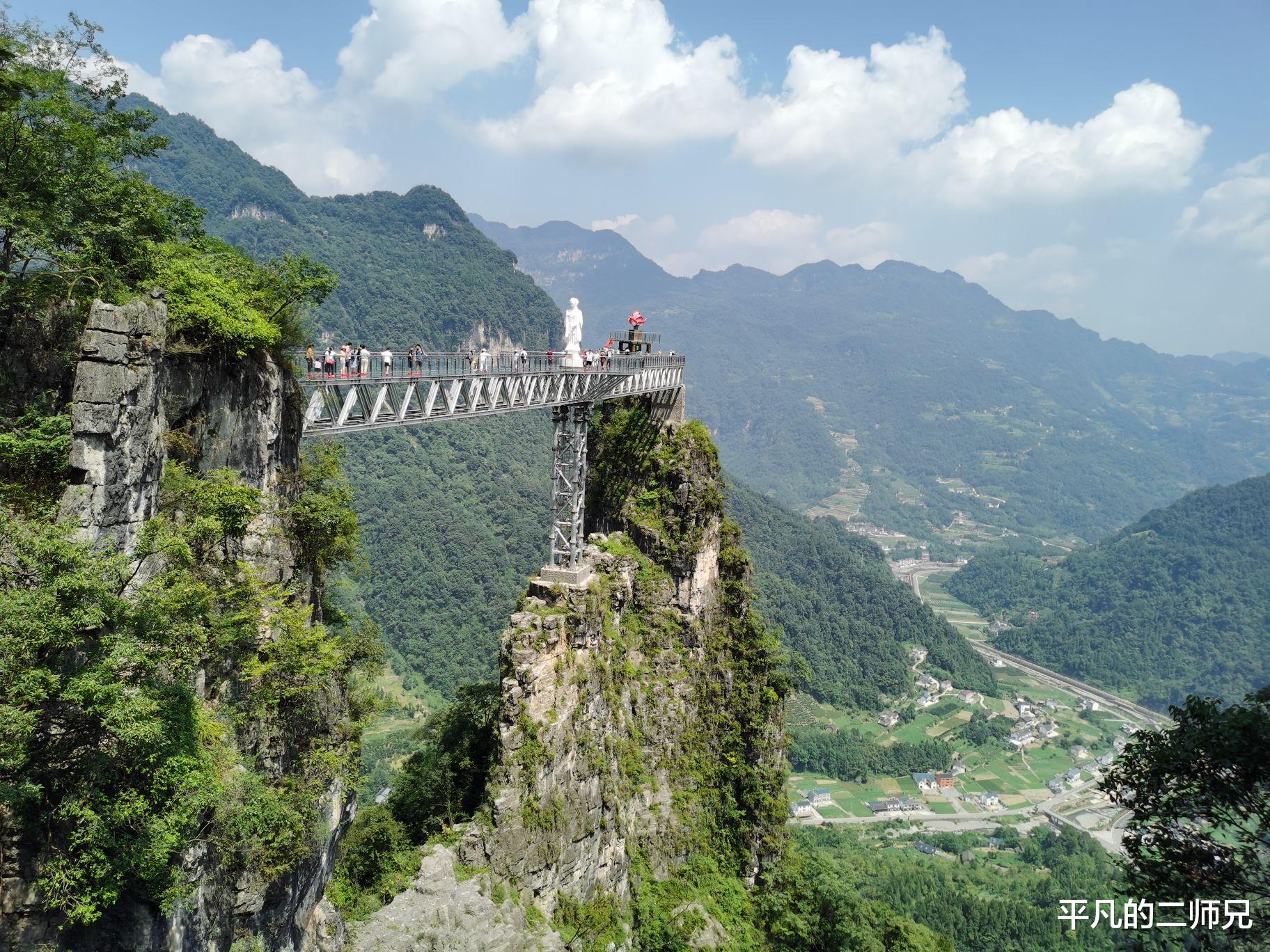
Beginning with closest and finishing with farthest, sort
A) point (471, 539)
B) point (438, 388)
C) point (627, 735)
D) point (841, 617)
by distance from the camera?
point (438, 388) < point (627, 735) < point (471, 539) < point (841, 617)

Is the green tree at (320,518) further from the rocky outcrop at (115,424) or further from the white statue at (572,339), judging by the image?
the white statue at (572,339)

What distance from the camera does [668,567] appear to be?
29234 mm

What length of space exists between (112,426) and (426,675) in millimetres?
91777

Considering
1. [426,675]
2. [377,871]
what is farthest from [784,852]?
[426,675]

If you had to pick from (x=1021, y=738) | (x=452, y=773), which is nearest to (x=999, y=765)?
(x=1021, y=738)

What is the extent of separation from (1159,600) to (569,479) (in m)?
180

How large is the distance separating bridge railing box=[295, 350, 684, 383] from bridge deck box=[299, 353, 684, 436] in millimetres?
31

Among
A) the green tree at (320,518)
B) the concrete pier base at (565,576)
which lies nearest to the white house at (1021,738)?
the concrete pier base at (565,576)

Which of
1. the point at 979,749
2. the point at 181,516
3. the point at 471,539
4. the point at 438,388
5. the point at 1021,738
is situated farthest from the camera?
the point at 471,539

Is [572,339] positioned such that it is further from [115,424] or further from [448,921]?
[448,921]

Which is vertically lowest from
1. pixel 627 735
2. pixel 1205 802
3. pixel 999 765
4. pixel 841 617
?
pixel 999 765

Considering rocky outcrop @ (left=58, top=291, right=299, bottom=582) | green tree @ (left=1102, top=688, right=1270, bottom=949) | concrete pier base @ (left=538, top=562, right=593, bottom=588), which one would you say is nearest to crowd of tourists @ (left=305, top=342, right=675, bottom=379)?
rocky outcrop @ (left=58, top=291, right=299, bottom=582)

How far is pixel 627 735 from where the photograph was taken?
1035 inches

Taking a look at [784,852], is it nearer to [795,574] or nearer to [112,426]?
[112,426]
